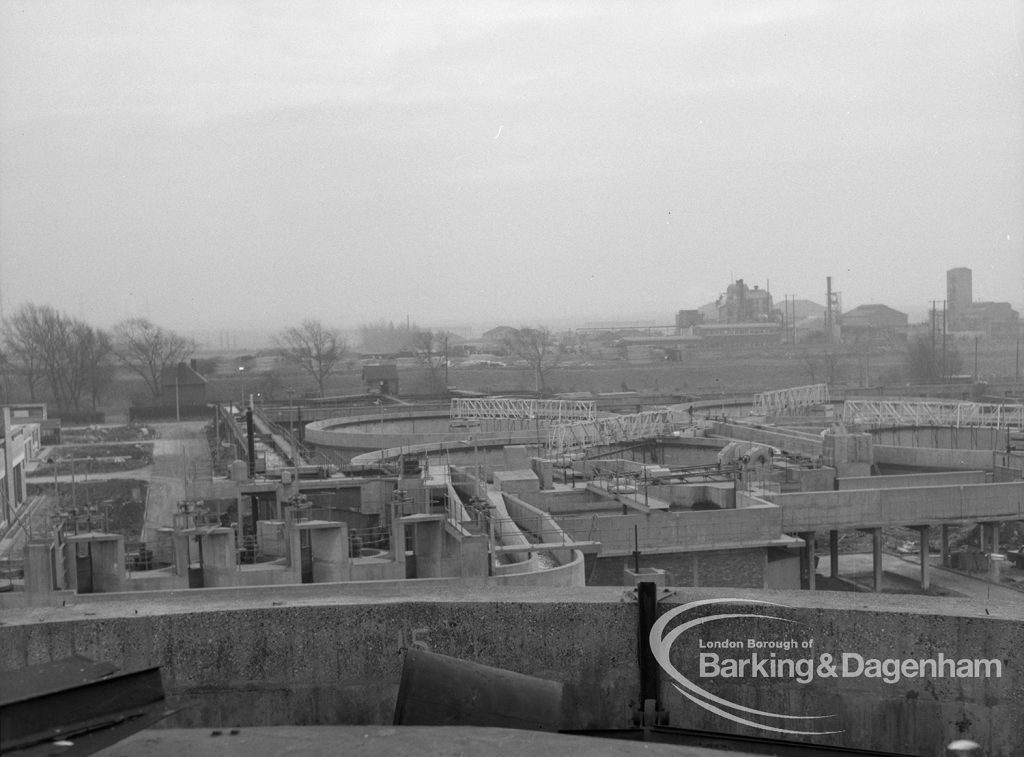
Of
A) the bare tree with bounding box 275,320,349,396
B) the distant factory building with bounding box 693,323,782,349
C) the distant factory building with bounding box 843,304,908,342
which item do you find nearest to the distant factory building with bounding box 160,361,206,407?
the bare tree with bounding box 275,320,349,396

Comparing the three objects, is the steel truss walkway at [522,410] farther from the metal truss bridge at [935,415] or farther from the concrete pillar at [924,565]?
the concrete pillar at [924,565]

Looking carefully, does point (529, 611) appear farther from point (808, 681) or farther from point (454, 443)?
point (454, 443)

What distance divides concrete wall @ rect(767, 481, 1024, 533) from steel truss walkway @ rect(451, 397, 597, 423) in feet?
36.1

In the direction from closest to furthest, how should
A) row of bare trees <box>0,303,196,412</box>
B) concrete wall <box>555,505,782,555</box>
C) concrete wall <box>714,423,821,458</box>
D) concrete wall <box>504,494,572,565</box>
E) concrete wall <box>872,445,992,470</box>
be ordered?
concrete wall <box>504,494,572,565</box> → concrete wall <box>555,505,782,555</box> → concrete wall <box>872,445,992,470</box> → concrete wall <box>714,423,821,458</box> → row of bare trees <box>0,303,196,412</box>

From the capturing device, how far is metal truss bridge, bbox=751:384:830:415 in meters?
30.9

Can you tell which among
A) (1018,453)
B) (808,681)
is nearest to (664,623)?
(808,681)

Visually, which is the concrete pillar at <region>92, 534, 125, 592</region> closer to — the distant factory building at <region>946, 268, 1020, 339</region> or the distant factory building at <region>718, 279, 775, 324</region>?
the distant factory building at <region>718, 279, 775, 324</region>

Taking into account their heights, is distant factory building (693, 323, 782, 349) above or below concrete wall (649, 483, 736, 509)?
above

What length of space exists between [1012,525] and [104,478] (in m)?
15.5

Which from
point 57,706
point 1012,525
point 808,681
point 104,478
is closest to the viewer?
point 57,706

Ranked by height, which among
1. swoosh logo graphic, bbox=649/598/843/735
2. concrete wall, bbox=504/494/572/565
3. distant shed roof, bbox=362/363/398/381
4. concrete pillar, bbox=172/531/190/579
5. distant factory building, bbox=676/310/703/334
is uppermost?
distant factory building, bbox=676/310/703/334

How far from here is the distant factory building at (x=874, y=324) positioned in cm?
5738

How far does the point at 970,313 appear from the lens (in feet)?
187

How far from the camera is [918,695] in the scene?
10.2 feet
